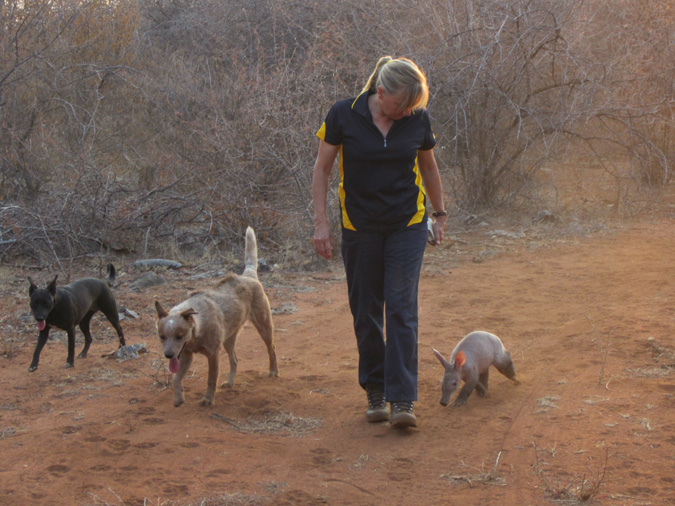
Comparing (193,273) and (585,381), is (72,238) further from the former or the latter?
(585,381)

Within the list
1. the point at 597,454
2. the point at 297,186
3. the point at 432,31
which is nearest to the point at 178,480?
the point at 597,454

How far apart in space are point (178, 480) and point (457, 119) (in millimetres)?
9063

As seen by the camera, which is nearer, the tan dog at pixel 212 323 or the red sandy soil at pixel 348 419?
the red sandy soil at pixel 348 419

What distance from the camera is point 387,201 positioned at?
4215 millimetres

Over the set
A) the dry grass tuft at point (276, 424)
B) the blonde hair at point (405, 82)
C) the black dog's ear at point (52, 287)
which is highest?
the blonde hair at point (405, 82)

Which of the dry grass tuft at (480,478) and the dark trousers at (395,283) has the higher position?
the dark trousers at (395,283)

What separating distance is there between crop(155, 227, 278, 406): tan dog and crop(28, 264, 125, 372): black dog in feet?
4.38

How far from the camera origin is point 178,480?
3.70 metres

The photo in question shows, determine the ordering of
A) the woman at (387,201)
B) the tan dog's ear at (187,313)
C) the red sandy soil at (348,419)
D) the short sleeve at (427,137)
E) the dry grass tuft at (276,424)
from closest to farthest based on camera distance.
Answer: the red sandy soil at (348,419)
the woman at (387,201)
the short sleeve at (427,137)
the dry grass tuft at (276,424)
the tan dog's ear at (187,313)

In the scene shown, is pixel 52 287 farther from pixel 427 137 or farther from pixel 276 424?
pixel 427 137

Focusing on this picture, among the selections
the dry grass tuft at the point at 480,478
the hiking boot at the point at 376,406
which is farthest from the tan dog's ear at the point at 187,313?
the dry grass tuft at the point at 480,478

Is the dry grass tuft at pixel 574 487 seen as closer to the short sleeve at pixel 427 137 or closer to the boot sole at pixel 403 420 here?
the boot sole at pixel 403 420

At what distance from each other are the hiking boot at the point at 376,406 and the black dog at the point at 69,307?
2720mm

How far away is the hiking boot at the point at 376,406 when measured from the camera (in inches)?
179
